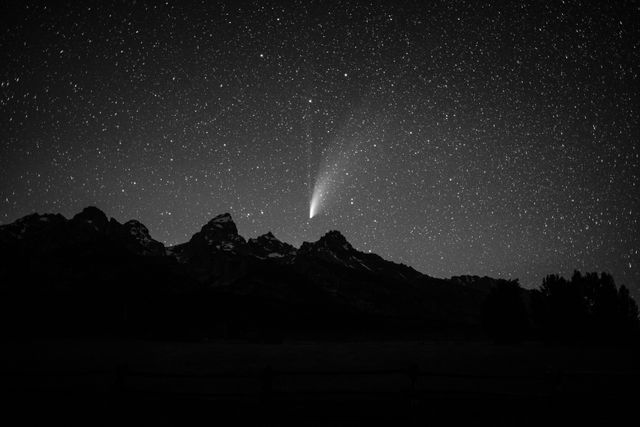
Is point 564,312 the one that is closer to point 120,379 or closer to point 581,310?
point 581,310

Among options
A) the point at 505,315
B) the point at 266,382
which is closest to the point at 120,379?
the point at 266,382

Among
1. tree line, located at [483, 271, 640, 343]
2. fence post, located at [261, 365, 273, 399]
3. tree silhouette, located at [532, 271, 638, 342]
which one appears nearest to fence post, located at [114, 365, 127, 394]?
fence post, located at [261, 365, 273, 399]

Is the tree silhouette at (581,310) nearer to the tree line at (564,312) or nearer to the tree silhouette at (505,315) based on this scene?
the tree line at (564,312)

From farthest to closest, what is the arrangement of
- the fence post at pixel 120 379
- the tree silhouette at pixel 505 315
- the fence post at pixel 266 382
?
1. the tree silhouette at pixel 505 315
2. the fence post at pixel 120 379
3. the fence post at pixel 266 382

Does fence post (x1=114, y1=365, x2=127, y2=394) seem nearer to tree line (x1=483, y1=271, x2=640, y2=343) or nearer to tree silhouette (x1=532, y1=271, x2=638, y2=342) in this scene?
tree line (x1=483, y1=271, x2=640, y2=343)

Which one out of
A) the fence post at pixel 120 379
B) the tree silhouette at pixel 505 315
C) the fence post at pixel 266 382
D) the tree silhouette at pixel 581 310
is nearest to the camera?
the fence post at pixel 266 382

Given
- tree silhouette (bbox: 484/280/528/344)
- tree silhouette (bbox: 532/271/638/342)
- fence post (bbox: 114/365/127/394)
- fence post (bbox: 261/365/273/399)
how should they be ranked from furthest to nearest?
tree silhouette (bbox: 532/271/638/342) → tree silhouette (bbox: 484/280/528/344) → fence post (bbox: 114/365/127/394) → fence post (bbox: 261/365/273/399)

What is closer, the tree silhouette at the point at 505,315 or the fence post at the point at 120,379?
the fence post at the point at 120,379

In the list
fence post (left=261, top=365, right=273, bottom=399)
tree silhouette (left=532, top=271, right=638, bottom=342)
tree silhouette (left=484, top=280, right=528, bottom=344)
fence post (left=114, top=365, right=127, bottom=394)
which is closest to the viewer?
fence post (left=261, top=365, right=273, bottom=399)

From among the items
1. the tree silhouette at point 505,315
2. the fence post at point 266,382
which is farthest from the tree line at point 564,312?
the fence post at point 266,382

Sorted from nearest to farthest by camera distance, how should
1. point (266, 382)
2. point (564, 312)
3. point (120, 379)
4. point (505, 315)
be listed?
point (266, 382) → point (120, 379) → point (505, 315) → point (564, 312)

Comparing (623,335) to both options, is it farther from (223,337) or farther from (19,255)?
(19,255)
